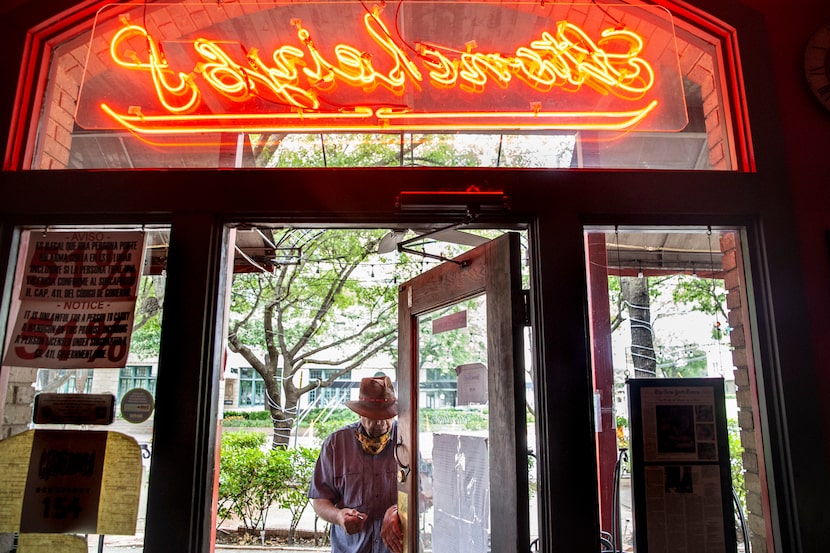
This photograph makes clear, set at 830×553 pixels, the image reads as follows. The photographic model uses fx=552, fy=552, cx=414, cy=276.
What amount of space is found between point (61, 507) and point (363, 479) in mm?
1530

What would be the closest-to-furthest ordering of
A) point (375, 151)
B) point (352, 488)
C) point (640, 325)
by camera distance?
point (640, 325), point (375, 151), point (352, 488)

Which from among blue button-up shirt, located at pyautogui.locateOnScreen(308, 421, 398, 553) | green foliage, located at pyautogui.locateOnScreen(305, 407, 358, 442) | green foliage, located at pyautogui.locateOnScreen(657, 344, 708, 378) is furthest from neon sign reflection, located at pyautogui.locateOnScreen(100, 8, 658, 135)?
green foliage, located at pyautogui.locateOnScreen(305, 407, 358, 442)

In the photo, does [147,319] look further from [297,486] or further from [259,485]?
[297,486]

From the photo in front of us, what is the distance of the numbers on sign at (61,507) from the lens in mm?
1972

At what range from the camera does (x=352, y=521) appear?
9.39 feet

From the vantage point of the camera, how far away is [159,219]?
2.14 metres

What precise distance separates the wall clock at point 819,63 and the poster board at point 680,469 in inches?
49.6

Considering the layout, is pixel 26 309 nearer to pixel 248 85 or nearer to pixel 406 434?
pixel 248 85

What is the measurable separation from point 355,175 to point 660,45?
57.1 inches

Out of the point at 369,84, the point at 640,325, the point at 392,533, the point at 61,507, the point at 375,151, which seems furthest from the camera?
the point at 392,533

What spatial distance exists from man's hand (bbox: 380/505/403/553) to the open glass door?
0.06 m

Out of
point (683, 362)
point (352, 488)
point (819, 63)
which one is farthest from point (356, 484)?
point (819, 63)

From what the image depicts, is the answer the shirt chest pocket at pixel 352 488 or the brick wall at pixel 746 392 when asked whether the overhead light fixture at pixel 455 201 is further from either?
the shirt chest pocket at pixel 352 488

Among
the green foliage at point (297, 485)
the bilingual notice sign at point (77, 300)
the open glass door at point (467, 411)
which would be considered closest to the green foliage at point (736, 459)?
the open glass door at point (467, 411)
